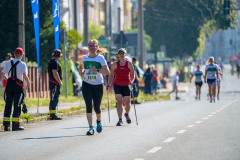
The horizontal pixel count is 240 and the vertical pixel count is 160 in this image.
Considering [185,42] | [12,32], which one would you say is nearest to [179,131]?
[12,32]

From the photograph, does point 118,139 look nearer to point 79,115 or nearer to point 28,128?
point 28,128

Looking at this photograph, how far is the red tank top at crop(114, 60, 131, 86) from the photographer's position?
1572 cm

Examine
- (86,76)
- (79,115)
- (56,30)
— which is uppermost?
(56,30)

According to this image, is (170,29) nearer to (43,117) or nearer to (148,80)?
(148,80)

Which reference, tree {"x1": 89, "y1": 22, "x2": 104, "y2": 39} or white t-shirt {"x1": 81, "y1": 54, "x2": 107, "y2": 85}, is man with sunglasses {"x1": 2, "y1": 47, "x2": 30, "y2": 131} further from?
tree {"x1": 89, "y1": 22, "x2": 104, "y2": 39}

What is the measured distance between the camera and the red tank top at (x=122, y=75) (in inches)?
619

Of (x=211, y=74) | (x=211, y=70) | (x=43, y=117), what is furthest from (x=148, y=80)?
(x=43, y=117)

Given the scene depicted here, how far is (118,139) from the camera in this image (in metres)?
12.7

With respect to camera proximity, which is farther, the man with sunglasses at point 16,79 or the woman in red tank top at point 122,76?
the woman in red tank top at point 122,76

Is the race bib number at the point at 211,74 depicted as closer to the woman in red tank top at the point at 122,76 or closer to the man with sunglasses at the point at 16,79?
the woman in red tank top at the point at 122,76

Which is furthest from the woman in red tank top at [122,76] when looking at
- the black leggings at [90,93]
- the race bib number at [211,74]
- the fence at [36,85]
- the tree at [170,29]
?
the tree at [170,29]

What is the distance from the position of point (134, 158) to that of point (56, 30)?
12.5 metres

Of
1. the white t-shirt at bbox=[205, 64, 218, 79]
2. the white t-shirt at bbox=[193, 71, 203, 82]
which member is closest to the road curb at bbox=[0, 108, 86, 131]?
the white t-shirt at bbox=[205, 64, 218, 79]

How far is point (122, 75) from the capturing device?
15750 mm
